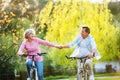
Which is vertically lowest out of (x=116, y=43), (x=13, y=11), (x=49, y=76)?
(x=49, y=76)

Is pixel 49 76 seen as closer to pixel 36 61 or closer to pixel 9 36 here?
pixel 36 61

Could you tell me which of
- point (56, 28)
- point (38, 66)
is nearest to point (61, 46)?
point (56, 28)

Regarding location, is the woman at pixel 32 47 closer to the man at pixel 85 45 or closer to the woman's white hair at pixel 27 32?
the woman's white hair at pixel 27 32

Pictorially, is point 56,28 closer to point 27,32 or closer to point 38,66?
point 27,32

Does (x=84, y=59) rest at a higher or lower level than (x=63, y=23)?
lower

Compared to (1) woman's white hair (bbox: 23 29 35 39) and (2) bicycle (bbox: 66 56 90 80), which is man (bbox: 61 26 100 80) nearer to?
(2) bicycle (bbox: 66 56 90 80)

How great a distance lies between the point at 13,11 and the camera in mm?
3949

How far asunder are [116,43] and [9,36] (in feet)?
3.03

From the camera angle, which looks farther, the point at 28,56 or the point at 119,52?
the point at 119,52

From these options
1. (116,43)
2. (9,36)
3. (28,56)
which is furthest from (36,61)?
(116,43)

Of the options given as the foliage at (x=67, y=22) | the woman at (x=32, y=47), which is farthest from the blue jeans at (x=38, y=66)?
the foliage at (x=67, y=22)

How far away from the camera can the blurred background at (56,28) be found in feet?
12.9

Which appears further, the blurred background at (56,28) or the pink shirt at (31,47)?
the blurred background at (56,28)

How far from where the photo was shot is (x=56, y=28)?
3990 millimetres
